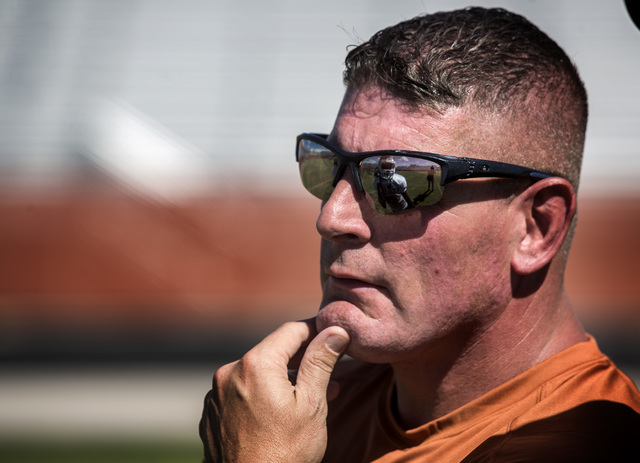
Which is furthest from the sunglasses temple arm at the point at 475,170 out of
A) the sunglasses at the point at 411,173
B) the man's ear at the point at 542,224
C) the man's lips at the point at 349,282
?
the man's lips at the point at 349,282

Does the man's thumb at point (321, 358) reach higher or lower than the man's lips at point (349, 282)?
lower

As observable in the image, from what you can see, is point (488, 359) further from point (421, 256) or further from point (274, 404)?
point (274, 404)

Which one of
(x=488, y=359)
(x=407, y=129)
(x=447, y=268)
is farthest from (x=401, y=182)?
(x=488, y=359)

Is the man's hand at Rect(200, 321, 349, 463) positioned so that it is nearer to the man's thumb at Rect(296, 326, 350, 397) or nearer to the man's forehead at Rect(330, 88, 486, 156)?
the man's thumb at Rect(296, 326, 350, 397)

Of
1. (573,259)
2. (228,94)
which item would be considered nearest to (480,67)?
(573,259)

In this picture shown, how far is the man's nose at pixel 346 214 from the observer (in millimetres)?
1926

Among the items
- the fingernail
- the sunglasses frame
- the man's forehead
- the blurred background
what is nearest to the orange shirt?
the fingernail

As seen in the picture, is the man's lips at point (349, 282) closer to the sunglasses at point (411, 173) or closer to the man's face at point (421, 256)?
the man's face at point (421, 256)

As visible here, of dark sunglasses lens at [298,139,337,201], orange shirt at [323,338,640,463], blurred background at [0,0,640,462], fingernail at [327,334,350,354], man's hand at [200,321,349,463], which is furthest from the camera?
blurred background at [0,0,640,462]

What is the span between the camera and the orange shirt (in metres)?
1.65

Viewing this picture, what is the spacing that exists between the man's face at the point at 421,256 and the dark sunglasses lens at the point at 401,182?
3cm

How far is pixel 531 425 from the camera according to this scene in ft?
5.68

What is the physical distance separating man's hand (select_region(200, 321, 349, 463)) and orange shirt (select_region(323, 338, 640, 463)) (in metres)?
0.31

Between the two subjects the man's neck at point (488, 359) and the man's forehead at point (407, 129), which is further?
the man's neck at point (488, 359)
